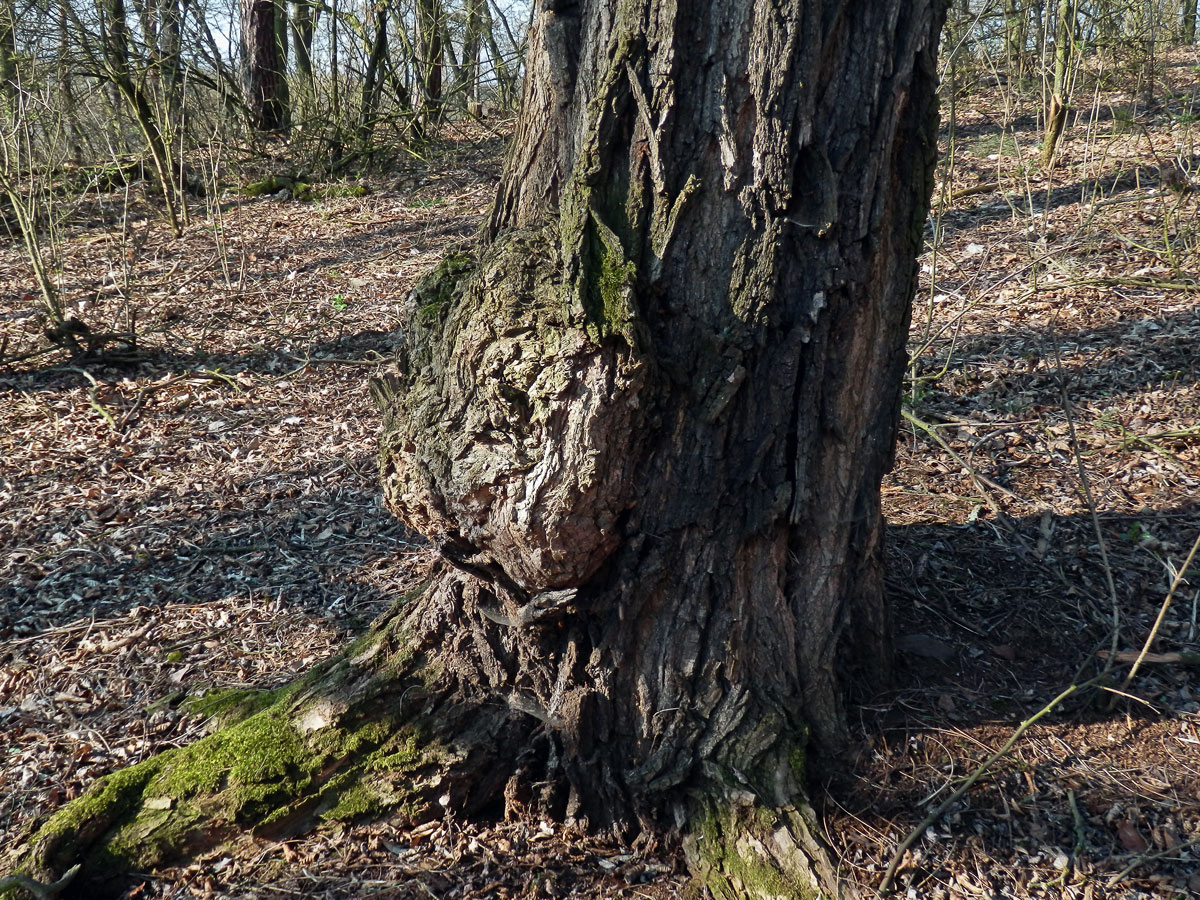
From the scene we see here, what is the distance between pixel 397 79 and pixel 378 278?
194 inches

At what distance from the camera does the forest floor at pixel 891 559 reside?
2359 millimetres

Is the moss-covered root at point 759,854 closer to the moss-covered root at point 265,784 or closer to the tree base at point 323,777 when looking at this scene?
the tree base at point 323,777

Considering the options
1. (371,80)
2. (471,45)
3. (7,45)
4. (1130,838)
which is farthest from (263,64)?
(1130,838)

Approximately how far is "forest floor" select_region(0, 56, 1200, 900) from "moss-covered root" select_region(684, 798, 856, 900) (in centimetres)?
Answer: 9

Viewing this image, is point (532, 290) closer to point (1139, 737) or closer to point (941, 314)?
point (1139, 737)

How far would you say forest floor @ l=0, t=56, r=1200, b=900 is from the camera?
7.74 ft

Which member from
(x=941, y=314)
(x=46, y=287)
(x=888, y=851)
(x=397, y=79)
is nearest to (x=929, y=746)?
(x=888, y=851)

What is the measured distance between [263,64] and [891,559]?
12050mm

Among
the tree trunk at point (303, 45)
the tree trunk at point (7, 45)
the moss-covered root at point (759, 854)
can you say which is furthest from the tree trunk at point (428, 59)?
the moss-covered root at point (759, 854)

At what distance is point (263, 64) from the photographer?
39.6ft

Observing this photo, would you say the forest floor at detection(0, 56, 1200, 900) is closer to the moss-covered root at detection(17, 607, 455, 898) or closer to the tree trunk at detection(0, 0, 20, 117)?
the moss-covered root at detection(17, 607, 455, 898)

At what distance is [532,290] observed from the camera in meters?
2.08

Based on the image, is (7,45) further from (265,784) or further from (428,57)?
(265,784)

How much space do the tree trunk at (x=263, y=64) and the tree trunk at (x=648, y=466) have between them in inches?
437
